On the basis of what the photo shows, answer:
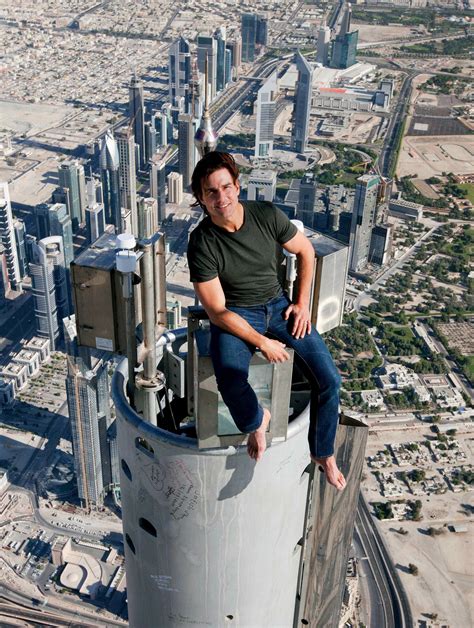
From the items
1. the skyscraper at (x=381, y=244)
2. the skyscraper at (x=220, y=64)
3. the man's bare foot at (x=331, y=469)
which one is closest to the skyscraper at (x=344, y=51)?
the skyscraper at (x=220, y=64)

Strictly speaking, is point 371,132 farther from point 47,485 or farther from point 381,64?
point 47,485

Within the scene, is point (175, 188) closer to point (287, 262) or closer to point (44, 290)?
point (44, 290)

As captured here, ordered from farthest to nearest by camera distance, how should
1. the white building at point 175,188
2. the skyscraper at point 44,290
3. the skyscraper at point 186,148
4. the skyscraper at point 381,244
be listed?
the skyscraper at point 186,148 < the white building at point 175,188 < the skyscraper at point 381,244 < the skyscraper at point 44,290

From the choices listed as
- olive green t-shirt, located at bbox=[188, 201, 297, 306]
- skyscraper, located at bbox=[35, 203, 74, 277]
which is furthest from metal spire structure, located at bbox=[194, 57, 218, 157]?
skyscraper, located at bbox=[35, 203, 74, 277]

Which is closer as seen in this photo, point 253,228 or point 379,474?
point 253,228

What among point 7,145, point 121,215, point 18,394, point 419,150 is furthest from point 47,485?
point 419,150

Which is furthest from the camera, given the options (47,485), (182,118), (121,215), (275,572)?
(182,118)

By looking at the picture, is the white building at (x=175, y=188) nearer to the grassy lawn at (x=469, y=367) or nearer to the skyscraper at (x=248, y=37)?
the grassy lawn at (x=469, y=367)
